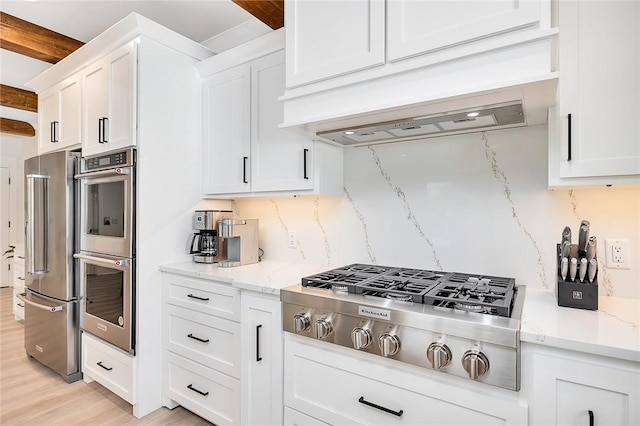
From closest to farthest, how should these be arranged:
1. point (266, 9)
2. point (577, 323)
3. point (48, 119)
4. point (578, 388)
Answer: point (578, 388)
point (577, 323)
point (266, 9)
point (48, 119)

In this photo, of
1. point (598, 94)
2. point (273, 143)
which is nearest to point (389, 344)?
point (598, 94)

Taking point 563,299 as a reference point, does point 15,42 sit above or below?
above

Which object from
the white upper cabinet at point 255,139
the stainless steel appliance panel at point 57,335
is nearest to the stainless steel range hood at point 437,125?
the white upper cabinet at point 255,139

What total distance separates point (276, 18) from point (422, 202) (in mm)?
1504

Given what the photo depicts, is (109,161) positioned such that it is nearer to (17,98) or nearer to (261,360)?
(261,360)

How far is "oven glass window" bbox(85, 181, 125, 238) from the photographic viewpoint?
2.23 metres

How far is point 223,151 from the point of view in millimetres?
2387

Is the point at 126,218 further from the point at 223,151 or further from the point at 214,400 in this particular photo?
the point at 214,400

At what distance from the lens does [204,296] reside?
2.01 m

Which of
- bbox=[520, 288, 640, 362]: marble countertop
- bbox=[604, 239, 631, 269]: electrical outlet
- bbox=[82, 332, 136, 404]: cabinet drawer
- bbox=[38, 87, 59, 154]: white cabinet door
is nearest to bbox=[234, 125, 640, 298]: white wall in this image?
bbox=[604, 239, 631, 269]: electrical outlet

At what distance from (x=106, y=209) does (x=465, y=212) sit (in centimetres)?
228

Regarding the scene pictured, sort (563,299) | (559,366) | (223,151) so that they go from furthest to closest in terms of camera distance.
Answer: (223,151) < (563,299) < (559,366)

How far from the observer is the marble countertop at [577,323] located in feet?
3.11

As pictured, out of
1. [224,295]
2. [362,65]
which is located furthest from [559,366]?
[224,295]
